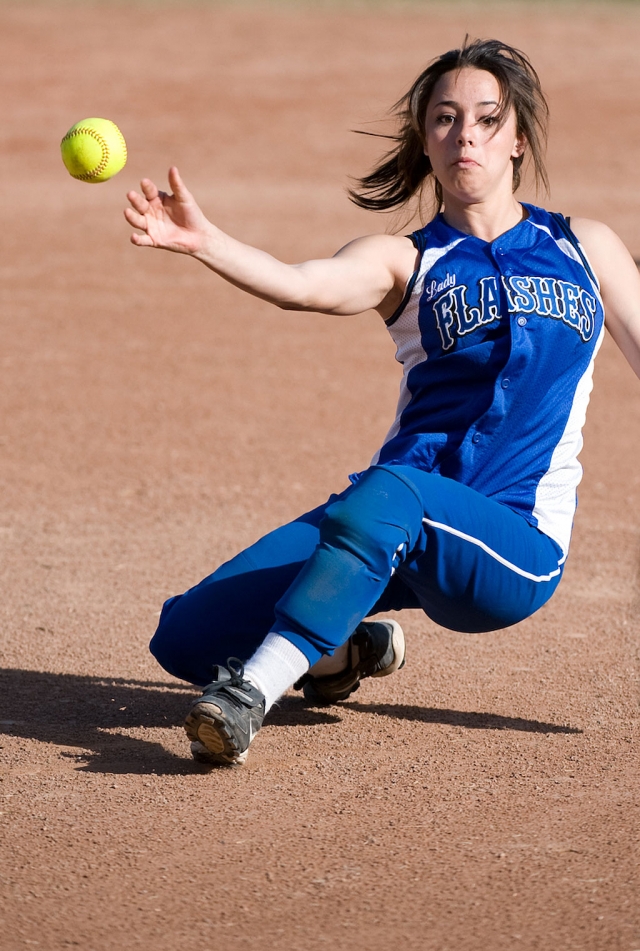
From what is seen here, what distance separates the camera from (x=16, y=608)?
4355 millimetres

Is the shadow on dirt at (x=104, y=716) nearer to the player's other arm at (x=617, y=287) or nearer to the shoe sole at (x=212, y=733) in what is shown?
the shoe sole at (x=212, y=733)

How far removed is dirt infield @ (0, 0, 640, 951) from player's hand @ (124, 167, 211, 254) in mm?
1277

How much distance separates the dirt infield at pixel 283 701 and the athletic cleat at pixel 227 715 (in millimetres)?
138

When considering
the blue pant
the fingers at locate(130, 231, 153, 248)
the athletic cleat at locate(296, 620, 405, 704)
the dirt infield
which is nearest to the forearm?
the fingers at locate(130, 231, 153, 248)

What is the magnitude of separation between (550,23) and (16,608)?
59.7 ft

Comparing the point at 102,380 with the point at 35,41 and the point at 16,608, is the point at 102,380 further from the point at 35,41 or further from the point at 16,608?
the point at 35,41

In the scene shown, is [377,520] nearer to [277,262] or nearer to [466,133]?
[277,262]

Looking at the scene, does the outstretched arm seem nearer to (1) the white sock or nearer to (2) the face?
(2) the face

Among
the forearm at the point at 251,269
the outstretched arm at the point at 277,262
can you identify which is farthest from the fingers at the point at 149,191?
the forearm at the point at 251,269

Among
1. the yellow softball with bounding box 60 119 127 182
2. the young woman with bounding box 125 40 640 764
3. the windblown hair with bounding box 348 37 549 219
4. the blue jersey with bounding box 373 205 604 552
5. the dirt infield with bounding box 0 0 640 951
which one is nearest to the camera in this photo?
the dirt infield with bounding box 0 0 640 951

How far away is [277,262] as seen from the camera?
2916 mm

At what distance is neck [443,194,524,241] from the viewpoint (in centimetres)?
319

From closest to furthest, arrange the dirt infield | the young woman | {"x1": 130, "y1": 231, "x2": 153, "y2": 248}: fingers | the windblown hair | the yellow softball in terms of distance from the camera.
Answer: the dirt infield
{"x1": 130, "y1": 231, "x2": 153, "y2": 248}: fingers
the young woman
the windblown hair
the yellow softball

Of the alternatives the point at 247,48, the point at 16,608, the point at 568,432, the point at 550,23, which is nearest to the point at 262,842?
the point at 568,432
